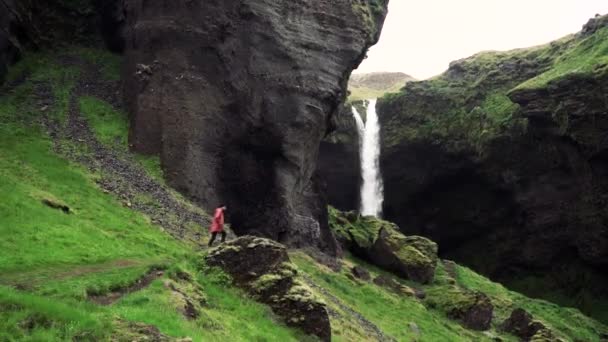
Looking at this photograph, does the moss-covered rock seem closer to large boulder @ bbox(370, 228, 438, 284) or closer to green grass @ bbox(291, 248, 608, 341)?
green grass @ bbox(291, 248, 608, 341)

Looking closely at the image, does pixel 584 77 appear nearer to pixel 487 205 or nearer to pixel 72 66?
pixel 487 205

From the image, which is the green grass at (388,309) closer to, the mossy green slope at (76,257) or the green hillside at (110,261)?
the green hillside at (110,261)

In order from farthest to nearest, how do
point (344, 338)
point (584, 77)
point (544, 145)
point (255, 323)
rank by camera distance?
point (544, 145) → point (584, 77) → point (344, 338) → point (255, 323)

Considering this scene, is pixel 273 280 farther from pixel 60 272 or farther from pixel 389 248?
pixel 389 248

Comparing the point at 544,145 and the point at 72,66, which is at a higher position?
the point at 544,145

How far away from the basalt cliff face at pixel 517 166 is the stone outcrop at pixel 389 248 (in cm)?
2482

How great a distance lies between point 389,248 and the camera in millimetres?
58062

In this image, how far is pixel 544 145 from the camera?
3118 inches

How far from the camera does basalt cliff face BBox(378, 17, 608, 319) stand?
240 ft

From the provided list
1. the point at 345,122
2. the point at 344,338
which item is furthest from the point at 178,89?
the point at 345,122

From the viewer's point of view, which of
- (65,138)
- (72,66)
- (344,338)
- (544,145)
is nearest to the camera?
(344,338)

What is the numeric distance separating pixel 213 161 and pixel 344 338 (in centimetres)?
2309

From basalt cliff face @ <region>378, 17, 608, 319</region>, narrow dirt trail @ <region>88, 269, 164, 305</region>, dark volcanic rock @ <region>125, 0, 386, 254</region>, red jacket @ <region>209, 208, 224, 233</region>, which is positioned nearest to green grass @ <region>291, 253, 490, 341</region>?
dark volcanic rock @ <region>125, 0, 386, 254</region>

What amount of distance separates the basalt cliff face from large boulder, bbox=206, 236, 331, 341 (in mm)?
57590
